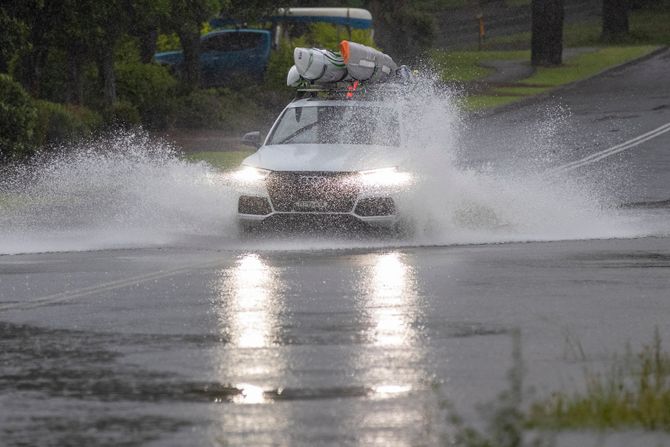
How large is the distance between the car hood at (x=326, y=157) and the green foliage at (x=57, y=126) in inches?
431

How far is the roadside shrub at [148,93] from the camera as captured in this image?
40.1 metres

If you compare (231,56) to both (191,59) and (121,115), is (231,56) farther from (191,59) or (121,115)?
(121,115)

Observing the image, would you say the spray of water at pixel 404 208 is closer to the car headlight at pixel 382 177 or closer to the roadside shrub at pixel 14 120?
the car headlight at pixel 382 177

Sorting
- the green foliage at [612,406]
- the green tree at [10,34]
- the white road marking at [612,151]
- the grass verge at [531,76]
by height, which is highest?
the green tree at [10,34]

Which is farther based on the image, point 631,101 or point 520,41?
point 520,41

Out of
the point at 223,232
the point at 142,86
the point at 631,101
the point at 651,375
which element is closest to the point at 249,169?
the point at 223,232

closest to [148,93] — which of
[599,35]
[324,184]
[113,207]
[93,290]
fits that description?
[113,207]

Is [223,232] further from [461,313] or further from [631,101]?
[631,101]

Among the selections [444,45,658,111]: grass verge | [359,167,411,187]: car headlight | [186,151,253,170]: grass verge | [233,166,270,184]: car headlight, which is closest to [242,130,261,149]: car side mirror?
[233,166,270,184]: car headlight

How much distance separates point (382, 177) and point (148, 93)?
23068 mm

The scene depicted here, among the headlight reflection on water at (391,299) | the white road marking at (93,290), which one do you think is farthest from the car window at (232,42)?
the white road marking at (93,290)

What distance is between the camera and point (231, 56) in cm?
5019

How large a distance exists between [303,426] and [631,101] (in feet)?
130

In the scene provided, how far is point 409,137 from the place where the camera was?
19.8 metres
